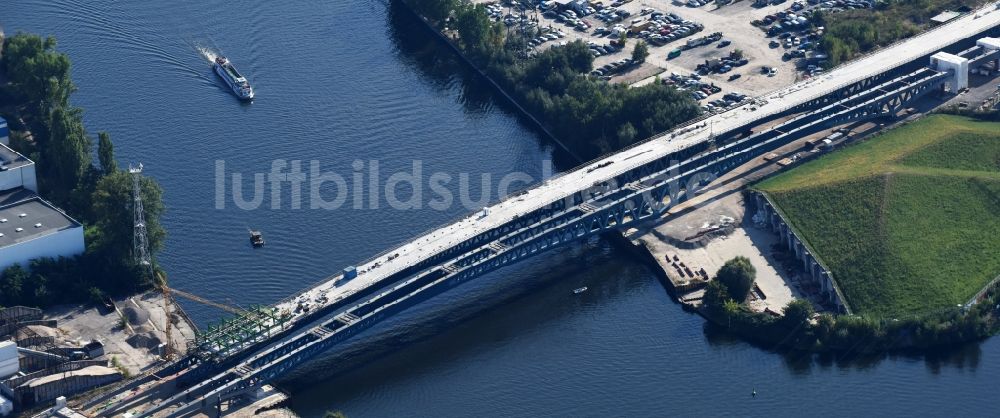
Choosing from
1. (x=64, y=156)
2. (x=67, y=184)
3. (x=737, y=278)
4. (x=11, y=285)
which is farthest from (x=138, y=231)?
(x=737, y=278)

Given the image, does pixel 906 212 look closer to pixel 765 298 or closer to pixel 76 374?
pixel 765 298

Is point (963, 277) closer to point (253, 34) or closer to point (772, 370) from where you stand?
point (772, 370)

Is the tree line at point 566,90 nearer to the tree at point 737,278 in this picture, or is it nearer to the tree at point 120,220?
the tree at point 737,278

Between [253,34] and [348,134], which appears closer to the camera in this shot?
[348,134]

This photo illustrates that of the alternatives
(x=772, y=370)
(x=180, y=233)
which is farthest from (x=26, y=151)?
(x=772, y=370)

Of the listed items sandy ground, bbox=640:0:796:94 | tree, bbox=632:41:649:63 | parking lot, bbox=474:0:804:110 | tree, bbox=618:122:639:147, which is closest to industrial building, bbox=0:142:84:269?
tree, bbox=618:122:639:147

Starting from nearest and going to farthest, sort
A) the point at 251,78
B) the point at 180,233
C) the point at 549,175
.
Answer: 1. the point at 180,233
2. the point at 549,175
3. the point at 251,78

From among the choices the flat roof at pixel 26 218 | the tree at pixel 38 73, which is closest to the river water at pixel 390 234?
the tree at pixel 38 73
